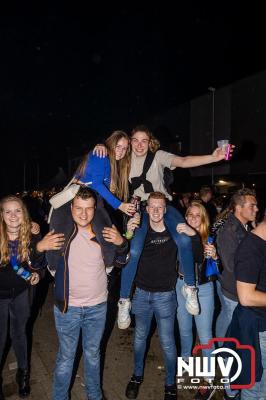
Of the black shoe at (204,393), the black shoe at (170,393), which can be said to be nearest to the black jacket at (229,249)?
the black shoe at (204,393)

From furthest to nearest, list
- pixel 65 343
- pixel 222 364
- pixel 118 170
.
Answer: pixel 118 170, pixel 222 364, pixel 65 343

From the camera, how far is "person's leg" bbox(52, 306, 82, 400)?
302cm

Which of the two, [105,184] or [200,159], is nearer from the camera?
[105,184]

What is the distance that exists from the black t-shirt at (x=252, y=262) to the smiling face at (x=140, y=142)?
7.21 feet

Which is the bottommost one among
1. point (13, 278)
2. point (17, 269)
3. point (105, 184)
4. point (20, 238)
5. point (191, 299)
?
point (191, 299)

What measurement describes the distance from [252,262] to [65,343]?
2.00 metres

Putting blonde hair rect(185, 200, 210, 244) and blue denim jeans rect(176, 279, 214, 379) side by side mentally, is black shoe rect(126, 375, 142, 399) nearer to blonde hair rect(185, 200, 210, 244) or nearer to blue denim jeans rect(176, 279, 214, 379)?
blue denim jeans rect(176, 279, 214, 379)

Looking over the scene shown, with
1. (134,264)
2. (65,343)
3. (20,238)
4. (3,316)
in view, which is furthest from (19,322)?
(134,264)

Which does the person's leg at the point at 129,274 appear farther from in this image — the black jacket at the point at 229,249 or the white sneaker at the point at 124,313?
the black jacket at the point at 229,249

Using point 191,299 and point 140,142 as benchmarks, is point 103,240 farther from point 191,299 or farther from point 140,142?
point 140,142

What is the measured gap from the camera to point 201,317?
374 centimetres

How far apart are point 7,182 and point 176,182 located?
126ft

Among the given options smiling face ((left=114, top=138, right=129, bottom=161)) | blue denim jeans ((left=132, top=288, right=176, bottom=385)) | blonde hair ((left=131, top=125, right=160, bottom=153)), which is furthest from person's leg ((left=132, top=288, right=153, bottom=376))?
blonde hair ((left=131, top=125, right=160, bottom=153))

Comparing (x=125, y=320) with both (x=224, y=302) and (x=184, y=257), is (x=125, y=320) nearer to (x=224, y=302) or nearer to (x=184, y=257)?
(x=184, y=257)
